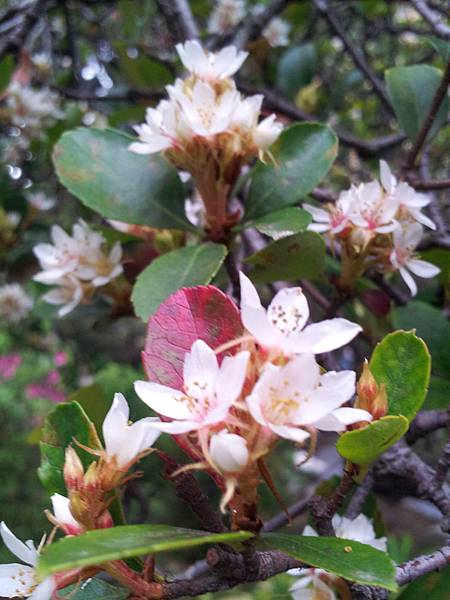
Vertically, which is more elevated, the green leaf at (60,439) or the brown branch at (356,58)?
the green leaf at (60,439)

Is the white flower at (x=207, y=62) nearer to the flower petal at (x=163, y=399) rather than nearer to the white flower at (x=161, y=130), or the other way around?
the white flower at (x=161, y=130)

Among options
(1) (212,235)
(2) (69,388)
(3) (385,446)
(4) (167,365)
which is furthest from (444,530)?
(2) (69,388)

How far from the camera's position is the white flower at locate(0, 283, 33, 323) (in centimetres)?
206

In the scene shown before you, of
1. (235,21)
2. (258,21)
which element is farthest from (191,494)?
(235,21)

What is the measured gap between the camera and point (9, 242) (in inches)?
61.7

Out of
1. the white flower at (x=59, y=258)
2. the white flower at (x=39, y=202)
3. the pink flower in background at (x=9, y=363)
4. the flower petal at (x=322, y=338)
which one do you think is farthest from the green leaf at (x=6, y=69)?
the pink flower in background at (x=9, y=363)

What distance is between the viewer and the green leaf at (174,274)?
2.17 ft

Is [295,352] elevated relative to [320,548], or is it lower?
elevated

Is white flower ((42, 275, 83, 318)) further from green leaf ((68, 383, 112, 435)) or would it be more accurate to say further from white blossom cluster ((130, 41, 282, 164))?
white blossom cluster ((130, 41, 282, 164))

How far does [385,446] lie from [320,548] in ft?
0.29

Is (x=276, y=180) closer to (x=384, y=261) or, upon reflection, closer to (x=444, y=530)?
(x=384, y=261)

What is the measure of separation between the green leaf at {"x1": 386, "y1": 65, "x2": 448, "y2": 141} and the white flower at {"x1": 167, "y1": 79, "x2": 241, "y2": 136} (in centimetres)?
30

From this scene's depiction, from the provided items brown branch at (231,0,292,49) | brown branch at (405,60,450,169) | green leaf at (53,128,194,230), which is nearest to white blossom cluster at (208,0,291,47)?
brown branch at (231,0,292,49)

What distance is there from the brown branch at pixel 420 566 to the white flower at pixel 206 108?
0.48 meters
